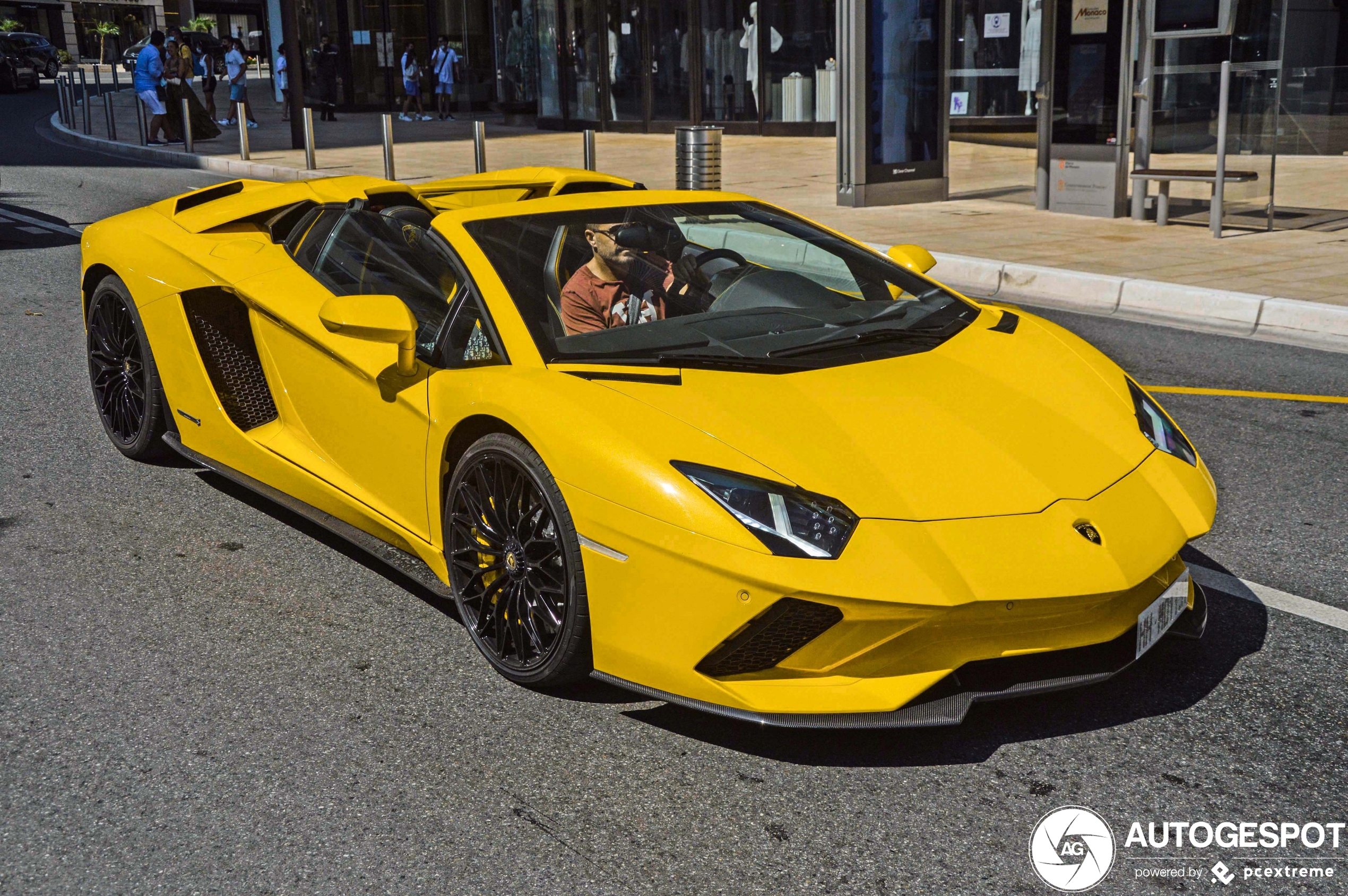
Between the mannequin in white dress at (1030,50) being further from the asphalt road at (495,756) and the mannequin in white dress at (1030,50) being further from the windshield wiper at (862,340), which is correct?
Answer: the windshield wiper at (862,340)

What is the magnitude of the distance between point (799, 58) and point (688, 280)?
2288cm

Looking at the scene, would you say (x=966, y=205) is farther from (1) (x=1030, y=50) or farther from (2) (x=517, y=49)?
(2) (x=517, y=49)

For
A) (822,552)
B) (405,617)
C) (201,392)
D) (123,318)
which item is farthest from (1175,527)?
(123,318)

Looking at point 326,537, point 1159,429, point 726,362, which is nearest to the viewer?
point 726,362

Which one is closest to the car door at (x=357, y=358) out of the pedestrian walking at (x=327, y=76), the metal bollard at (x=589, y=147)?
the metal bollard at (x=589, y=147)

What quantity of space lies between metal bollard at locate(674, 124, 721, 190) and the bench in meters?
4.19

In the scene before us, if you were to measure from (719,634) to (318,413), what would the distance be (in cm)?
192

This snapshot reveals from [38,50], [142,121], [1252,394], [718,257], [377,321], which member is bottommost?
[1252,394]

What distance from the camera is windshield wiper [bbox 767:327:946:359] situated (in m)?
3.66

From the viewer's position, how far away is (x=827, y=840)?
2740mm

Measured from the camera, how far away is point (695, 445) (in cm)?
309

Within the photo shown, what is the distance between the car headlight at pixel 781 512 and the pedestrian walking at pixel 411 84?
29245 mm

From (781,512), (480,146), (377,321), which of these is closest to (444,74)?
(480,146)

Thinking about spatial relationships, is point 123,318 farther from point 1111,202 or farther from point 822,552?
point 1111,202
